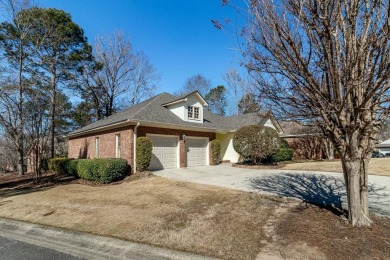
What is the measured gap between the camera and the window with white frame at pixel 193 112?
16156 mm

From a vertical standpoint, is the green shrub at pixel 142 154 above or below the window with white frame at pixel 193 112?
below

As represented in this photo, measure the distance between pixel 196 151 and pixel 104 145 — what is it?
6.45m

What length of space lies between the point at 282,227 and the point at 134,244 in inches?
114

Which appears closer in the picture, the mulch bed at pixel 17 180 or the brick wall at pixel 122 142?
the brick wall at pixel 122 142

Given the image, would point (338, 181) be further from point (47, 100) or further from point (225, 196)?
point (47, 100)

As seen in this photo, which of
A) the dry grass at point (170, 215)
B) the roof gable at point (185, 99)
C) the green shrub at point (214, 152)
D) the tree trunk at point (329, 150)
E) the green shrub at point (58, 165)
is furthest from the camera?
the tree trunk at point (329, 150)

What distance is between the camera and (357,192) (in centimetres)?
420

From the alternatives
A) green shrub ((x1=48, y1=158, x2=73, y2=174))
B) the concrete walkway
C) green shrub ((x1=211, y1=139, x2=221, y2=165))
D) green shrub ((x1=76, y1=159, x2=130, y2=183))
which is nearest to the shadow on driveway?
the concrete walkway

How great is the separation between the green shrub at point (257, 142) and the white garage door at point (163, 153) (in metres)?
4.85

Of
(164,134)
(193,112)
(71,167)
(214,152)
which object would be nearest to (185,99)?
(193,112)

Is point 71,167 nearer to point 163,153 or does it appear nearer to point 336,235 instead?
point 163,153

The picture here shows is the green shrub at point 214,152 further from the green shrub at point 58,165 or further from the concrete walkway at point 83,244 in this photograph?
the concrete walkway at point 83,244

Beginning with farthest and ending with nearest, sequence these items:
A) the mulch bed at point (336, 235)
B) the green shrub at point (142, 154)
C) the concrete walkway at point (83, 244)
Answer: the green shrub at point (142, 154) → the concrete walkway at point (83, 244) → the mulch bed at point (336, 235)

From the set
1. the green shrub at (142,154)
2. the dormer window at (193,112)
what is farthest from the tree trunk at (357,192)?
the dormer window at (193,112)
